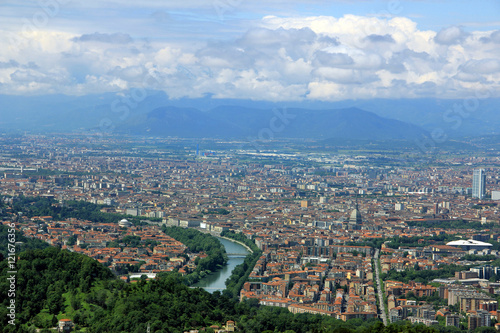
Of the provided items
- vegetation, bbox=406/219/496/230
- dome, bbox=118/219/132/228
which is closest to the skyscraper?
vegetation, bbox=406/219/496/230

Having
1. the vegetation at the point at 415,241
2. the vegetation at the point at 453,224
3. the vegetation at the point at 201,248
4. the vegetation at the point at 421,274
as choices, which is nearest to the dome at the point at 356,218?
the vegetation at the point at 453,224

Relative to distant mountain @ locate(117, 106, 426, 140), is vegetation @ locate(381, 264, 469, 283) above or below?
below

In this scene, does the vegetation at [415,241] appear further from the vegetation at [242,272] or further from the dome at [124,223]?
the dome at [124,223]

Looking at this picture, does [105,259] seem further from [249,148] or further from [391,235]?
[249,148]

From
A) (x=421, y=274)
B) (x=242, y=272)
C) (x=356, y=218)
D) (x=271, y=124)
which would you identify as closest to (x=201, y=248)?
(x=242, y=272)

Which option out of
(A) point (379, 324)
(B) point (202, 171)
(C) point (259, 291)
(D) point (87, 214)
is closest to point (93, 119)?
(B) point (202, 171)

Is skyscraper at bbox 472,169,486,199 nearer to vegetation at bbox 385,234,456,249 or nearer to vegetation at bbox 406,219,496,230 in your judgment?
vegetation at bbox 406,219,496,230
